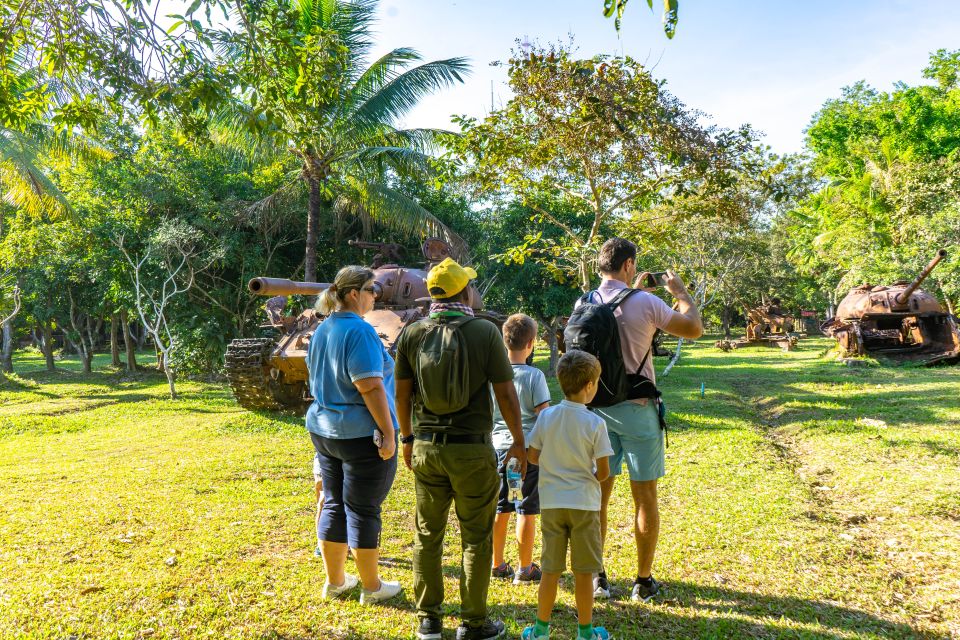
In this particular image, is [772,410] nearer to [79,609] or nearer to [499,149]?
[499,149]

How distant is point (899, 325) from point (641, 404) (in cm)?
1804

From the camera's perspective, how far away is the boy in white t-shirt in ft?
10.4

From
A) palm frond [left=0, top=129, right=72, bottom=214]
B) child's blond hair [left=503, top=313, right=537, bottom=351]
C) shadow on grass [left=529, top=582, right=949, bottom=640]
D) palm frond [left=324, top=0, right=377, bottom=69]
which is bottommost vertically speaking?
A: shadow on grass [left=529, top=582, right=949, bottom=640]

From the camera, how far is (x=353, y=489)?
11.8ft

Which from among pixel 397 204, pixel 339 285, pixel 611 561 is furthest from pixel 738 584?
pixel 397 204

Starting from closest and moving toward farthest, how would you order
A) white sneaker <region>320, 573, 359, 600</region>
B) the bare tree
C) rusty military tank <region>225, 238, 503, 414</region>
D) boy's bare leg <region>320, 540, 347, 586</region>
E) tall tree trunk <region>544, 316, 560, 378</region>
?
1. boy's bare leg <region>320, 540, 347, 586</region>
2. white sneaker <region>320, 573, 359, 600</region>
3. rusty military tank <region>225, 238, 503, 414</region>
4. the bare tree
5. tall tree trunk <region>544, 316, 560, 378</region>

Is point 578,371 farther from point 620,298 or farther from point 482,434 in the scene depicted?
point 620,298

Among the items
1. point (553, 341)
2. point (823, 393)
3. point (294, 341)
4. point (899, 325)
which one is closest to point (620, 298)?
point (294, 341)

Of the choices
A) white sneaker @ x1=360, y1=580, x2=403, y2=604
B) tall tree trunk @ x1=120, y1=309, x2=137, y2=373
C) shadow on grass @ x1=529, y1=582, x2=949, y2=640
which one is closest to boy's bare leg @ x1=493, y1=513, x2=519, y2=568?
shadow on grass @ x1=529, y1=582, x2=949, y2=640

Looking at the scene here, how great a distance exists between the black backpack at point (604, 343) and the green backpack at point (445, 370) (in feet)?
2.40

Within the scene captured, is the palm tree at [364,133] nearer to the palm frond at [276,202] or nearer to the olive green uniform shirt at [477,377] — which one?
the palm frond at [276,202]

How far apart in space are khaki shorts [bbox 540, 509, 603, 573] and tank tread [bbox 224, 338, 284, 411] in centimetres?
818

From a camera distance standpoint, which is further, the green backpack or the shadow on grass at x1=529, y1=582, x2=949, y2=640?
the shadow on grass at x1=529, y1=582, x2=949, y2=640

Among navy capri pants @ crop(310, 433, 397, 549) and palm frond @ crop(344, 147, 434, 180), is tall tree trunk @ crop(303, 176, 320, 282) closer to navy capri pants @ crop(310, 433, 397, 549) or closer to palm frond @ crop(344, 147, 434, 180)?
palm frond @ crop(344, 147, 434, 180)
